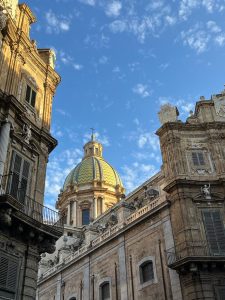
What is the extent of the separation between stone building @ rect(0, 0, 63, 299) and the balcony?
377 inches

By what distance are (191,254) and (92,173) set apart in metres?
41.1

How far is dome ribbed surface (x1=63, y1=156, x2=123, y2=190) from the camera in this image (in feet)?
207

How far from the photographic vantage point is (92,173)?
64000mm

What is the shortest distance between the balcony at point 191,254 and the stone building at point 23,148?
957 centimetres

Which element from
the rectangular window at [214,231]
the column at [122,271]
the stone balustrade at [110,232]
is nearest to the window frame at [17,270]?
the rectangular window at [214,231]

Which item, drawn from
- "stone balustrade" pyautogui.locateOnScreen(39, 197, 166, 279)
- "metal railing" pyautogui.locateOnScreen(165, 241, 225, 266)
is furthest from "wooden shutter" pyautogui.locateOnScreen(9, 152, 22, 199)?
"stone balustrade" pyautogui.locateOnScreen(39, 197, 166, 279)

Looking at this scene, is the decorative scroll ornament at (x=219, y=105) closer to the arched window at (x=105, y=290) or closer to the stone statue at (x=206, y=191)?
the stone statue at (x=206, y=191)

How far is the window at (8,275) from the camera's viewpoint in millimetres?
14086

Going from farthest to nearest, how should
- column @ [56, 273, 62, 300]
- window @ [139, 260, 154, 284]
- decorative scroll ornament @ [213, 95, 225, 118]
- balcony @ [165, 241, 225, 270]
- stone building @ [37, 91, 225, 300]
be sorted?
column @ [56, 273, 62, 300] → decorative scroll ornament @ [213, 95, 225, 118] → window @ [139, 260, 154, 284] → stone building @ [37, 91, 225, 300] → balcony @ [165, 241, 225, 270]

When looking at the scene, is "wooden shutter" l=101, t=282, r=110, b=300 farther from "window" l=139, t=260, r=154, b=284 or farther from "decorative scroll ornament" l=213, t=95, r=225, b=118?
"decorative scroll ornament" l=213, t=95, r=225, b=118

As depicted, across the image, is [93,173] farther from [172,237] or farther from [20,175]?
[20,175]

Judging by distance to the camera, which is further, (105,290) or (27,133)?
(105,290)

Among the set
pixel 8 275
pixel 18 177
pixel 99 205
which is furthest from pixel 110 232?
pixel 99 205

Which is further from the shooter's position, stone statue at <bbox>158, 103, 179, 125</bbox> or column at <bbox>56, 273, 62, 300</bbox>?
column at <bbox>56, 273, 62, 300</bbox>
